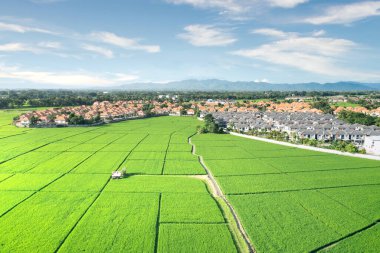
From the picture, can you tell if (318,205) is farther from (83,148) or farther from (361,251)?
(83,148)

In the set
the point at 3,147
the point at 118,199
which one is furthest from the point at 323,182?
the point at 3,147

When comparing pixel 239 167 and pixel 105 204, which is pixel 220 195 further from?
pixel 105 204

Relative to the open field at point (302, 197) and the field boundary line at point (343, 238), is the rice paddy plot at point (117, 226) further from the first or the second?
the field boundary line at point (343, 238)

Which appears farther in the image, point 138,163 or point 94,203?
point 138,163

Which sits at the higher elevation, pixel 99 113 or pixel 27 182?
pixel 99 113

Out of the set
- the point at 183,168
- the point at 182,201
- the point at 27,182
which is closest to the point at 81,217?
the point at 182,201

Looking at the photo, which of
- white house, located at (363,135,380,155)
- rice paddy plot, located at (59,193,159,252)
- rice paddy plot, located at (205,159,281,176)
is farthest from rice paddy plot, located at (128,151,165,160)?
white house, located at (363,135,380,155)

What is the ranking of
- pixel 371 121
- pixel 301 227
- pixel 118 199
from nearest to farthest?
pixel 301 227 < pixel 118 199 < pixel 371 121
